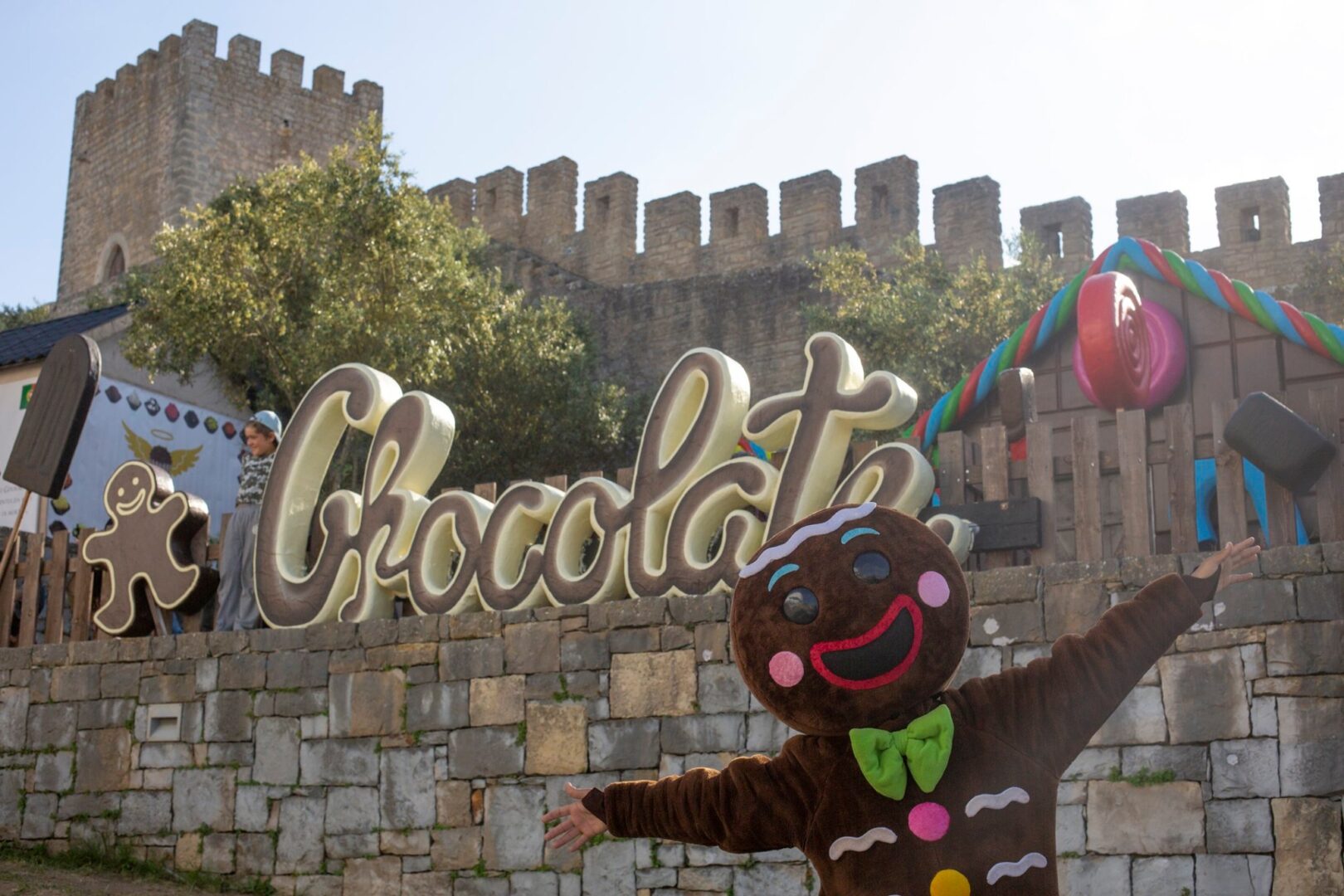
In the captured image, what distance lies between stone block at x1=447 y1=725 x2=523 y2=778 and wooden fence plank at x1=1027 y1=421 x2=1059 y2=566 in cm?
296

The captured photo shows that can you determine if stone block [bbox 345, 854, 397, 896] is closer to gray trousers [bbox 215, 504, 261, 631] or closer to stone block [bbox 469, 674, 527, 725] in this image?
stone block [bbox 469, 674, 527, 725]

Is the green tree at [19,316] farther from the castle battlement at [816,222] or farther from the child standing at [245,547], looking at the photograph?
the child standing at [245,547]

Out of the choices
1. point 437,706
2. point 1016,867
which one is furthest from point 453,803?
point 1016,867

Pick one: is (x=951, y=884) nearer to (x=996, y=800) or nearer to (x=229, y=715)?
(x=996, y=800)

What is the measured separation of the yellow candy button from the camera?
388cm

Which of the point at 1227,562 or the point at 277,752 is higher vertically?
the point at 1227,562

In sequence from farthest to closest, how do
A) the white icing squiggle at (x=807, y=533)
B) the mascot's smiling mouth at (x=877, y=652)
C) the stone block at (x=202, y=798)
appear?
the stone block at (x=202, y=798) < the white icing squiggle at (x=807, y=533) < the mascot's smiling mouth at (x=877, y=652)

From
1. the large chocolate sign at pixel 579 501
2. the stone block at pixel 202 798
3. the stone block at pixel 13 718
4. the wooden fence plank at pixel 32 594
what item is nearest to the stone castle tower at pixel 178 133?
the wooden fence plank at pixel 32 594

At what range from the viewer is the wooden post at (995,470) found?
25.1 feet

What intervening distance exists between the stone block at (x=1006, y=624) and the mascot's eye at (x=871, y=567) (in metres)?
3.23

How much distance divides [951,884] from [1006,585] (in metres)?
3.45

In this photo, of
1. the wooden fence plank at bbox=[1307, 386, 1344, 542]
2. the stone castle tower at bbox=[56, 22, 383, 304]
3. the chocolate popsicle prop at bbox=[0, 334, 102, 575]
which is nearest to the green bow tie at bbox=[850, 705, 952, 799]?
the wooden fence plank at bbox=[1307, 386, 1344, 542]

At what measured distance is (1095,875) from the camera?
6.66 m

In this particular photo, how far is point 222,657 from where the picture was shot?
32.0 ft
